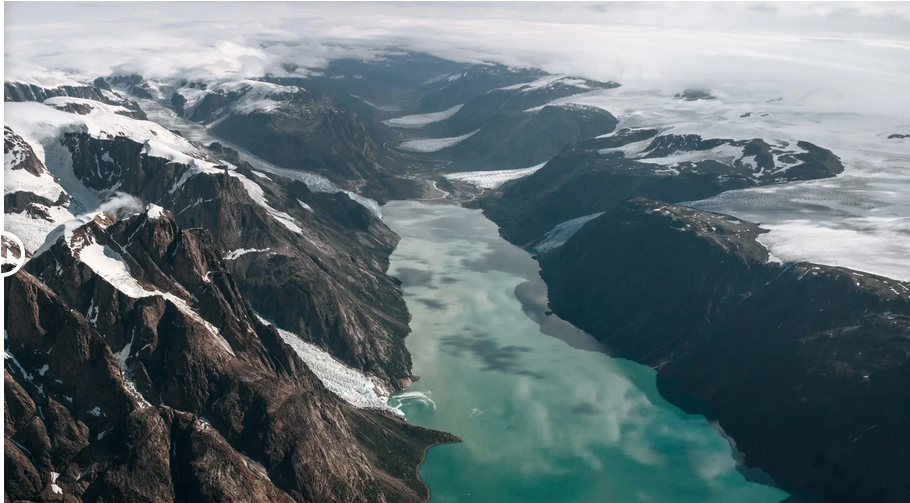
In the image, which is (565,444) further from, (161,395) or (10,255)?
(10,255)

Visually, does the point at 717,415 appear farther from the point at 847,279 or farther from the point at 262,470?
the point at 262,470

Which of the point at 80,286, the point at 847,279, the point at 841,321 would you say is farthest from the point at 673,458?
the point at 80,286

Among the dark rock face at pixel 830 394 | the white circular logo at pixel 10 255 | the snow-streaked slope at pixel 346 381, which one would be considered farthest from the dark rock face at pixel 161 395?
the dark rock face at pixel 830 394

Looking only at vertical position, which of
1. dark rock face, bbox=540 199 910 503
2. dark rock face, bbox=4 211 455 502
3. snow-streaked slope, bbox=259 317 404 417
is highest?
dark rock face, bbox=4 211 455 502

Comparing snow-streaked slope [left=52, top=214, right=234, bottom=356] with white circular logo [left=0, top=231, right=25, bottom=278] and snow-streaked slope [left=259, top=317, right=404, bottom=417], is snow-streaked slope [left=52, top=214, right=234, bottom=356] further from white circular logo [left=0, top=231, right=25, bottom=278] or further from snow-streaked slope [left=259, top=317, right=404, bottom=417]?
snow-streaked slope [left=259, top=317, right=404, bottom=417]

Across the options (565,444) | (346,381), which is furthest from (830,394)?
(346,381)

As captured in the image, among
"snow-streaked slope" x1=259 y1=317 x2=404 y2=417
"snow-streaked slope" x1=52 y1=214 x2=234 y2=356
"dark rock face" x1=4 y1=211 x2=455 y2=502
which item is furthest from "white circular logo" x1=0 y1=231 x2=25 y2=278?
"snow-streaked slope" x1=259 y1=317 x2=404 y2=417
